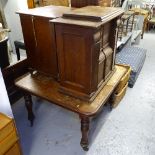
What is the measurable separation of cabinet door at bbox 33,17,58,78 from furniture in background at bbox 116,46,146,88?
1216 millimetres

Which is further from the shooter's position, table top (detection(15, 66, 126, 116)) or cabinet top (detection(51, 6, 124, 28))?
table top (detection(15, 66, 126, 116))

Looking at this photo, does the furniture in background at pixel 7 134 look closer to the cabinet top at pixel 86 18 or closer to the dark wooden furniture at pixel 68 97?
the dark wooden furniture at pixel 68 97

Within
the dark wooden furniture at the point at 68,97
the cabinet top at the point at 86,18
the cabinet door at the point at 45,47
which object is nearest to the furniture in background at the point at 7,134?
the dark wooden furniture at the point at 68,97

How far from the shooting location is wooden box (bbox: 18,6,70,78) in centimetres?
138

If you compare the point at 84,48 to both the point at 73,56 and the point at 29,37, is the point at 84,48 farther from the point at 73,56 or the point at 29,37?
the point at 29,37

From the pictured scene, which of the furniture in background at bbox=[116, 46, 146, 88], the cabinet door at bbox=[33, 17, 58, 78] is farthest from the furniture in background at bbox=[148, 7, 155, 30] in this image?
the cabinet door at bbox=[33, 17, 58, 78]

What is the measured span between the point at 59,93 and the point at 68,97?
0.09 metres

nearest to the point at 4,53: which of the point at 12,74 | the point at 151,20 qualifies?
the point at 12,74

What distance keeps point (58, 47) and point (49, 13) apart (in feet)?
0.99

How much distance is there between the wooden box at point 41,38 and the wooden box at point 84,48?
122 millimetres

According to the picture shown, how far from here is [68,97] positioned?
1438 mm

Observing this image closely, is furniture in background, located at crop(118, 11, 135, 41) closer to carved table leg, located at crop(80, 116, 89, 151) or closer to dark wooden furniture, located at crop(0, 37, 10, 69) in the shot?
dark wooden furniture, located at crop(0, 37, 10, 69)

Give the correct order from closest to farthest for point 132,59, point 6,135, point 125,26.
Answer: point 6,135 → point 132,59 → point 125,26

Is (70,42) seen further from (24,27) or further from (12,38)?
(12,38)
